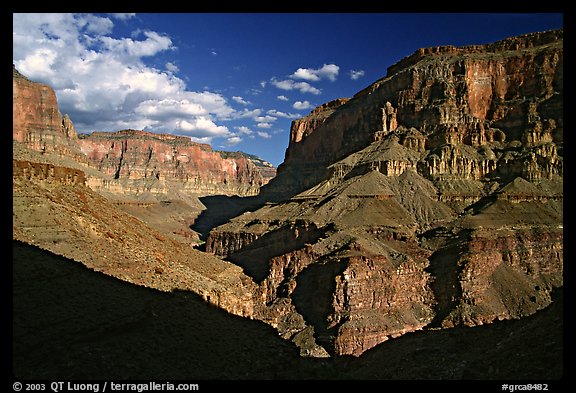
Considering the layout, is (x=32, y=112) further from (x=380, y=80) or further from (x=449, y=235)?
(x=449, y=235)

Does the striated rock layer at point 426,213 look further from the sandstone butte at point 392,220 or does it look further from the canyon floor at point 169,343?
the canyon floor at point 169,343

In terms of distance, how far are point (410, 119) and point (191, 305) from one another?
98386mm

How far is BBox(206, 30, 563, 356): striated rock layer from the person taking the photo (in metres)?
54.4

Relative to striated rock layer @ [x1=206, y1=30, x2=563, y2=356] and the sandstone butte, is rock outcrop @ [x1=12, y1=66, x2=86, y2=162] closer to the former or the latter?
the sandstone butte

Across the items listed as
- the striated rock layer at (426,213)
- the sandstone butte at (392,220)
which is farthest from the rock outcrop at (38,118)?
the striated rock layer at (426,213)

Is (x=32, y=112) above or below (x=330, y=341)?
above

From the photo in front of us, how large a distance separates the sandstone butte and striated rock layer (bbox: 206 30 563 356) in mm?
274

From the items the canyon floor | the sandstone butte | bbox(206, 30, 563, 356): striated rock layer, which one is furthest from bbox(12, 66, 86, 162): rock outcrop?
the canyon floor

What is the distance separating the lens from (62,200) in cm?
3500

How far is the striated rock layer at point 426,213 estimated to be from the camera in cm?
5444

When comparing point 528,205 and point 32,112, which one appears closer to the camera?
point 528,205

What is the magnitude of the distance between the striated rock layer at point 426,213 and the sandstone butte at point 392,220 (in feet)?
0.90

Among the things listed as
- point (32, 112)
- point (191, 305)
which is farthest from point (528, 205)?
point (32, 112)
